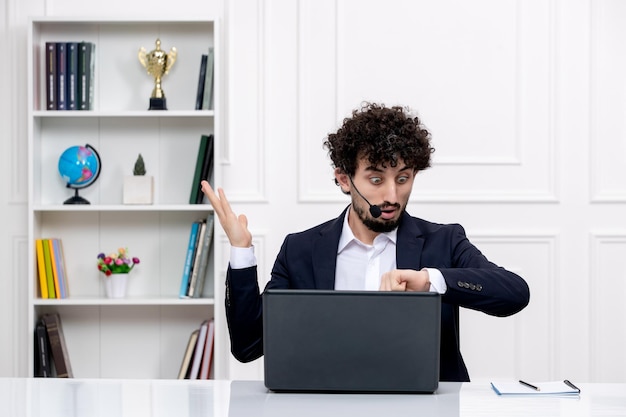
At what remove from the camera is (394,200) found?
6.84 ft

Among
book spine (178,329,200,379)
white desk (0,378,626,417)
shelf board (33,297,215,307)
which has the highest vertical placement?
white desk (0,378,626,417)

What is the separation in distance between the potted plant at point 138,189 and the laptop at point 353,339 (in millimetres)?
2023

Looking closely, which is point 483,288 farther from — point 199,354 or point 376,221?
point 199,354

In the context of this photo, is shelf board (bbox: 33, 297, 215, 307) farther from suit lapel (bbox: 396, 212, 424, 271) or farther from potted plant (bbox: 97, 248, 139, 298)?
suit lapel (bbox: 396, 212, 424, 271)

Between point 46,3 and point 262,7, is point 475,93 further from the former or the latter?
point 46,3

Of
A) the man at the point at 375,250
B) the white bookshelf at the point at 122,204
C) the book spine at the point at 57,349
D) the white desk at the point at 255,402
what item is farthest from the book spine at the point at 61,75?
the white desk at the point at 255,402

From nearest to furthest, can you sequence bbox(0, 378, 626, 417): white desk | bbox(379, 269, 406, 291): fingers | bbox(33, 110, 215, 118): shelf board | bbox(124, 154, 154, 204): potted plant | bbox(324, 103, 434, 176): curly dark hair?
bbox(0, 378, 626, 417): white desk, bbox(379, 269, 406, 291): fingers, bbox(324, 103, 434, 176): curly dark hair, bbox(33, 110, 215, 118): shelf board, bbox(124, 154, 154, 204): potted plant

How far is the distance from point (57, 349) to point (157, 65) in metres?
1.28

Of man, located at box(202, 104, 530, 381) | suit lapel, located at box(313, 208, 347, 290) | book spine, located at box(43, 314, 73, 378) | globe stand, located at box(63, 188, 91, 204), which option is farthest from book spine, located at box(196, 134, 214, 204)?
suit lapel, located at box(313, 208, 347, 290)

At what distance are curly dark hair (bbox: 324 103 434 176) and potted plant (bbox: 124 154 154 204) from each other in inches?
52.6

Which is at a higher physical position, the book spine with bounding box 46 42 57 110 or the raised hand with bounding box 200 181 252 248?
the book spine with bounding box 46 42 57 110

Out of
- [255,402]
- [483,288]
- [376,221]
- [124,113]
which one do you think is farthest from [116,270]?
[255,402]

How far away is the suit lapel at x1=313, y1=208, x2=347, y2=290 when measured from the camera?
2.15 meters

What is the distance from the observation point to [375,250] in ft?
7.22
